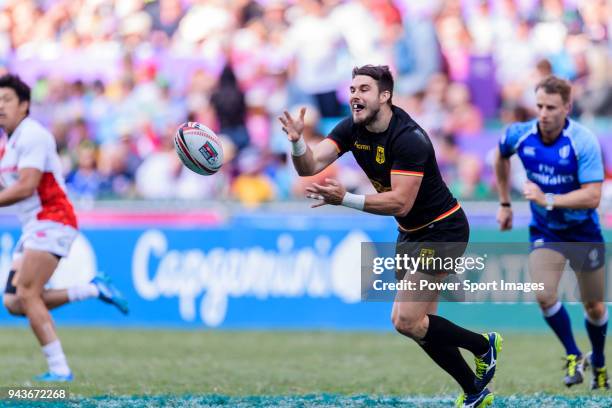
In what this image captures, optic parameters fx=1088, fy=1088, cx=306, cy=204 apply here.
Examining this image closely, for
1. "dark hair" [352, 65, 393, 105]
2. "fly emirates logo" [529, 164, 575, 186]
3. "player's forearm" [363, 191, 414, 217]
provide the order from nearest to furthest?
"player's forearm" [363, 191, 414, 217] < "dark hair" [352, 65, 393, 105] < "fly emirates logo" [529, 164, 575, 186]

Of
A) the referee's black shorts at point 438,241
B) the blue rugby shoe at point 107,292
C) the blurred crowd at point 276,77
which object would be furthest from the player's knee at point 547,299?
the blurred crowd at point 276,77

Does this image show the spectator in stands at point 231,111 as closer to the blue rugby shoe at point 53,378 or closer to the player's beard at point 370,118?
the blue rugby shoe at point 53,378

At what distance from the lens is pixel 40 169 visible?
927 cm

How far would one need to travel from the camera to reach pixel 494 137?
1594 centimetres

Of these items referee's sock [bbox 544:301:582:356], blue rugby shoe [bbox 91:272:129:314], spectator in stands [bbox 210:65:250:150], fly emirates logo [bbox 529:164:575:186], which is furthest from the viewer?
spectator in stands [bbox 210:65:250:150]

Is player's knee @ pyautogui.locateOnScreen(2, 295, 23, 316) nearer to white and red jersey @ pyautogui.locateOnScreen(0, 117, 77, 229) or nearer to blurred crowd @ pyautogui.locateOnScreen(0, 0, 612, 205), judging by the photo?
white and red jersey @ pyautogui.locateOnScreen(0, 117, 77, 229)

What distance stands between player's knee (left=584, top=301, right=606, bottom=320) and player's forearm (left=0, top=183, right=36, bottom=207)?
4.80 m

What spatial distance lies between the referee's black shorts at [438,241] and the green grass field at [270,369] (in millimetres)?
1071

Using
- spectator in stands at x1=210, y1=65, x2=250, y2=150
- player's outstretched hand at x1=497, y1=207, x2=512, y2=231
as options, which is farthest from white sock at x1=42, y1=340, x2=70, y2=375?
spectator in stands at x1=210, y1=65, x2=250, y2=150

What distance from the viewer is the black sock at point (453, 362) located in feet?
24.5

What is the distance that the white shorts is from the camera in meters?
9.38

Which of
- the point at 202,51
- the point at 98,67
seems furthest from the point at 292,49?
the point at 98,67

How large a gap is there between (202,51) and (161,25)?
1.05 metres

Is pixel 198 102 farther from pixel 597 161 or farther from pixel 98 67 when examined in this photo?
pixel 597 161
